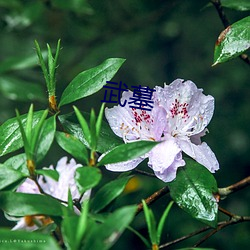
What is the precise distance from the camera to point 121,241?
2.73 m

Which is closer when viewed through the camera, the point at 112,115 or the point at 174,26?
the point at 112,115

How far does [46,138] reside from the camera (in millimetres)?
1052

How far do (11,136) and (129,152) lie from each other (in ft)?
0.94

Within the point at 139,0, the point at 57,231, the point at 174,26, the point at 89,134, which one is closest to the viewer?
the point at 89,134

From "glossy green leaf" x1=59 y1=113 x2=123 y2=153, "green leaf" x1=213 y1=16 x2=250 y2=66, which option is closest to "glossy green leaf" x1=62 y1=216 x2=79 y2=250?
"glossy green leaf" x1=59 y1=113 x2=123 y2=153

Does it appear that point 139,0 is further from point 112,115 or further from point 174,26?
point 112,115

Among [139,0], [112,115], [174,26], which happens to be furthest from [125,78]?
[112,115]

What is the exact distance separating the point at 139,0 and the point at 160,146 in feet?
5.11

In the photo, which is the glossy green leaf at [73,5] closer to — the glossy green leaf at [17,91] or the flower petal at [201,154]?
the glossy green leaf at [17,91]

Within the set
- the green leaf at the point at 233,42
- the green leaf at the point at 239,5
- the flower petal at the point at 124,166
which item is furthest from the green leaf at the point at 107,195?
the green leaf at the point at 239,5

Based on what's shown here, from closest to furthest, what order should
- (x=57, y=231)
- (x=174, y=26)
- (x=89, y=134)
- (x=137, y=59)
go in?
(x=89, y=134) → (x=57, y=231) → (x=174, y=26) → (x=137, y=59)

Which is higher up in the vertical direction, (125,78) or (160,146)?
(160,146)

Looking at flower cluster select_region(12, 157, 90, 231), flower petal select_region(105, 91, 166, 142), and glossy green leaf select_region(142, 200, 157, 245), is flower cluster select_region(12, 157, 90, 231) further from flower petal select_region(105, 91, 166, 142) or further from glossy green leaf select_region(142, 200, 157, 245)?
glossy green leaf select_region(142, 200, 157, 245)

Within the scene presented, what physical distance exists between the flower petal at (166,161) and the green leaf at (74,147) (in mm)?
176
